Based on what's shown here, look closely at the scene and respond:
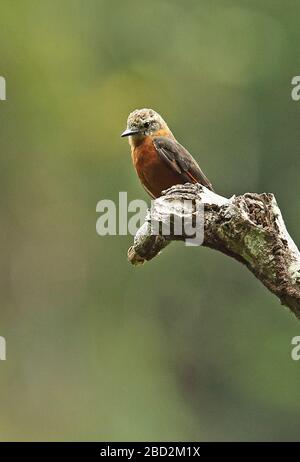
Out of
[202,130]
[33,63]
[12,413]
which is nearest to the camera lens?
[12,413]

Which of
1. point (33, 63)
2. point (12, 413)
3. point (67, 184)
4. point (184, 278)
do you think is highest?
point (33, 63)

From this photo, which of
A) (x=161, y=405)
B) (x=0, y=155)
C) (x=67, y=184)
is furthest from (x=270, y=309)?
(x=0, y=155)

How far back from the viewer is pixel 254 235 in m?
6.21

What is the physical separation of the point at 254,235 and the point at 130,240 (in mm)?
11416

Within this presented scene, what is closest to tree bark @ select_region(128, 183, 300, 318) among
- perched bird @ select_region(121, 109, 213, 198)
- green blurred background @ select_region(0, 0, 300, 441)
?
perched bird @ select_region(121, 109, 213, 198)

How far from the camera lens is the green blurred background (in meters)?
18.1

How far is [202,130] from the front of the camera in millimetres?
18922

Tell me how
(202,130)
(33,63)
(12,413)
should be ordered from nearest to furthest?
(12,413) < (202,130) < (33,63)

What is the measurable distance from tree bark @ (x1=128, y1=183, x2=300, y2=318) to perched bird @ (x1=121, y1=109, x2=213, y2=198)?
186 cm

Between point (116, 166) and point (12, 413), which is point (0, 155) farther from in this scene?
point (12, 413)

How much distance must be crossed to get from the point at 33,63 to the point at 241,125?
4211mm
